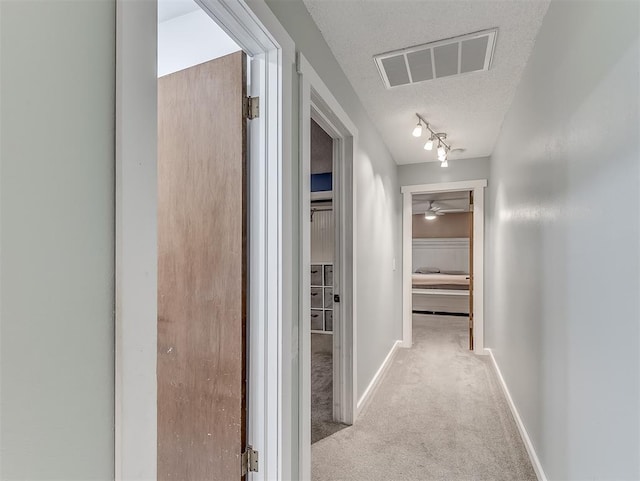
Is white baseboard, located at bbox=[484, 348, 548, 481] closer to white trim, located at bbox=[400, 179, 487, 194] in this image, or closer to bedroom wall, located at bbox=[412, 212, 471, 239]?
white trim, located at bbox=[400, 179, 487, 194]

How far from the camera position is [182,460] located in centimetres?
148

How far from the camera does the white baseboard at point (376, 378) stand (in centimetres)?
258

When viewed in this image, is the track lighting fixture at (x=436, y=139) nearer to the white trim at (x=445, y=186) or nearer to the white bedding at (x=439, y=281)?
the white trim at (x=445, y=186)

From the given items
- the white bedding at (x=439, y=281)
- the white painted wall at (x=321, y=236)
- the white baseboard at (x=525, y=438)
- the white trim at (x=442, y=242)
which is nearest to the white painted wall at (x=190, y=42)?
the white baseboard at (x=525, y=438)

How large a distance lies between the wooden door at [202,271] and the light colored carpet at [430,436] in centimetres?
76

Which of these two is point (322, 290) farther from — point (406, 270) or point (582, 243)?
point (582, 243)

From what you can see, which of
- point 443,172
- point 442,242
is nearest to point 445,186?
point 443,172

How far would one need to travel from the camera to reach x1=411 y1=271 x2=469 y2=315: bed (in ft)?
21.0

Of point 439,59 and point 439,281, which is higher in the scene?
point 439,59

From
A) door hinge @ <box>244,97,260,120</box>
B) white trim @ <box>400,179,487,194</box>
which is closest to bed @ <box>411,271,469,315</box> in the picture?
white trim @ <box>400,179,487,194</box>

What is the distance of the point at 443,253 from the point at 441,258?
0.43 feet

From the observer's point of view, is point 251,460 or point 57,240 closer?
point 57,240

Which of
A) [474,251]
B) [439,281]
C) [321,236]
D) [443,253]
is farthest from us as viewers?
[443,253]

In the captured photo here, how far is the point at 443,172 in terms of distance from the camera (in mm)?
4301
